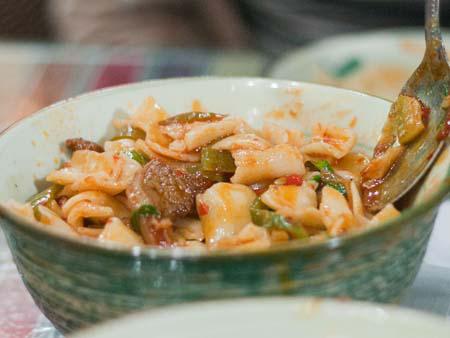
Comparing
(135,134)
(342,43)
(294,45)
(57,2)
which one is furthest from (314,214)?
(57,2)

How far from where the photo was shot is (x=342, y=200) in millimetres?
956

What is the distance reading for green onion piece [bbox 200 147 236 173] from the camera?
1.05 metres

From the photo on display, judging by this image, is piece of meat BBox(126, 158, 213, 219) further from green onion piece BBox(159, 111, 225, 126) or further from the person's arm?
the person's arm

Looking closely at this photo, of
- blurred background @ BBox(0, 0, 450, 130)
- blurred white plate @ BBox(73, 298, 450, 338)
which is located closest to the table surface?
blurred background @ BBox(0, 0, 450, 130)

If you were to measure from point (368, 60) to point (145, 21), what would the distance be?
5.94 ft

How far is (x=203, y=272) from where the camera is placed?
697mm

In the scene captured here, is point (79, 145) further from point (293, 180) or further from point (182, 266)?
point (182, 266)

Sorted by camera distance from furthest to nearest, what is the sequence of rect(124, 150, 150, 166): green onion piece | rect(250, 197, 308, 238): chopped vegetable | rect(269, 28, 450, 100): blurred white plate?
1. rect(269, 28, 450, 100): blurred white plate
2. rect(124, 150, 150, 166): green onion piece
3. rect(250, 197, 308, 238): chopped vegetable

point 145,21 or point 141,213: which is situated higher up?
point 141,213

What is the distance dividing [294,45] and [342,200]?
176cm

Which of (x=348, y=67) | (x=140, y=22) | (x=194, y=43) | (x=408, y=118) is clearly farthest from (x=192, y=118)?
(x=140, y=22)

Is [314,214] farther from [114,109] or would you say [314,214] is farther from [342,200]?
[114,109]

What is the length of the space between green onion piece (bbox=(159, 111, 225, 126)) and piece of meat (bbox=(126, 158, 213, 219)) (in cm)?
16

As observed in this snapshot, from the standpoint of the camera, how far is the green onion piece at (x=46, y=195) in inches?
40.6
